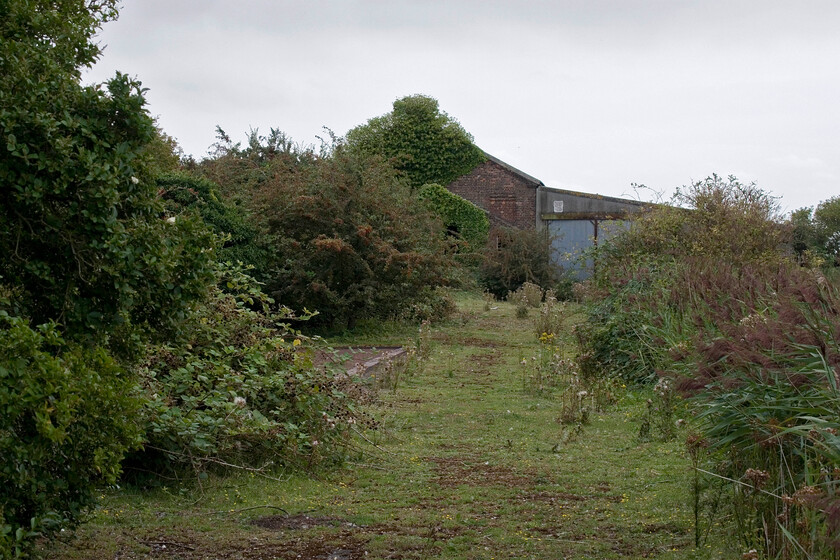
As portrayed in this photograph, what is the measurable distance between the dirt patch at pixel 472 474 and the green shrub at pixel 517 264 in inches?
871

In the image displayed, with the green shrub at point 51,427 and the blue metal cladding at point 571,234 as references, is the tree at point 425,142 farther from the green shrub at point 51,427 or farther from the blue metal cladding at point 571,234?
the green shrub at point 51,427

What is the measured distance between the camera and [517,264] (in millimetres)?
29906

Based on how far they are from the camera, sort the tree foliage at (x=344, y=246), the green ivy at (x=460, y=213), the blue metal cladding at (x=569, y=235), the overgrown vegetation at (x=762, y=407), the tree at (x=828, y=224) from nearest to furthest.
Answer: the overgrown vegetation at (x=762, y=407) → the tree foliage at (x=344, y=246) → the blue metal cladding at (x=569, y=235) → the green ivy at (x=460, y=213) → the tree at (x=828, y=224)

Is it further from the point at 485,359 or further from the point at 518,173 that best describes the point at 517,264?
the point at 485,359

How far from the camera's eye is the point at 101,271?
3.88 meters

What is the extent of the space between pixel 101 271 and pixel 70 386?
0.71 m

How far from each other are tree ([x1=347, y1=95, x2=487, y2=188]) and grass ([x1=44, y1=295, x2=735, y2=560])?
89.5ft

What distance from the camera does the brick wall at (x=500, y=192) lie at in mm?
35531

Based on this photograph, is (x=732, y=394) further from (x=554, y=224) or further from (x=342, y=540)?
(x=554, y=224)

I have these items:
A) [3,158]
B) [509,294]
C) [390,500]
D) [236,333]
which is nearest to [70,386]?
[3,158]

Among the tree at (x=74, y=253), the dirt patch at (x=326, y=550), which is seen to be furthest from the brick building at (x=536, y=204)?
the tree at (x=74, y=253)

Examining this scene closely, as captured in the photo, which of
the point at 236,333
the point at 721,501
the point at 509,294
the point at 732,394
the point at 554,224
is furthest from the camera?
the point at 554,224

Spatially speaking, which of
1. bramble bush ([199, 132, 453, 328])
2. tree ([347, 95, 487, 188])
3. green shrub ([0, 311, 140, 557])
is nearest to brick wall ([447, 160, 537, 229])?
tree ([347, 95, 487, 188])

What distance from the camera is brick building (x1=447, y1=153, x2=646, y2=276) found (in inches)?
1298
